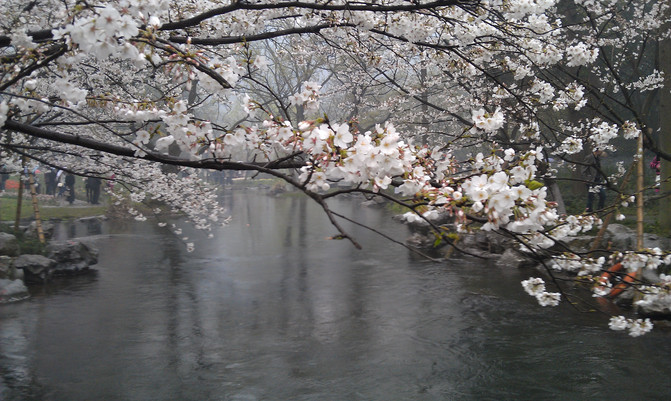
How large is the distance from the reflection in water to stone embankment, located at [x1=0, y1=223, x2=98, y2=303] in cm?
38

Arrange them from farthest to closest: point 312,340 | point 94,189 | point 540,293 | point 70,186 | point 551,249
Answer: point 94,189
point 70,186
point 551,249
point 312,340
point 540,293

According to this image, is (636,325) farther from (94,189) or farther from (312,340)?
(94,189)

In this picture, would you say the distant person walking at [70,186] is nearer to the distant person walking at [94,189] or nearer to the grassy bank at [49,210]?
the grassy bank at [49,210]

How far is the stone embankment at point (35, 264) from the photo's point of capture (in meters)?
9.05

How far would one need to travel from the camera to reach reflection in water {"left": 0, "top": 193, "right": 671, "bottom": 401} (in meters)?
5.80

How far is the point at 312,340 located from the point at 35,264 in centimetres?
592

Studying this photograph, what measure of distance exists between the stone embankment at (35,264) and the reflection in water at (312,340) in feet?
1.24

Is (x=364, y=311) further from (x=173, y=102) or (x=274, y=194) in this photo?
(x=274, y=194)

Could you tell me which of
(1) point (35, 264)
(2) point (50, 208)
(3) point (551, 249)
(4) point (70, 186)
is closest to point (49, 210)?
(2) point (50, 208)

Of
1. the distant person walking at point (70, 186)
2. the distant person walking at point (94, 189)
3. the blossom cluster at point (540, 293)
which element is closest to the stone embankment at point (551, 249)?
the blossom cluster at point (540, 293)

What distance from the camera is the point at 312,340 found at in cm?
718

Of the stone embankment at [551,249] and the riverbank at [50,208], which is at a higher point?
the riverbank at [50,208]

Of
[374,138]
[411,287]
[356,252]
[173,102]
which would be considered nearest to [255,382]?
[173,102]


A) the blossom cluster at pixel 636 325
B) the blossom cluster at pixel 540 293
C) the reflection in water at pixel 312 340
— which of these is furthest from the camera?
the reflection in water at pixel 312 340
